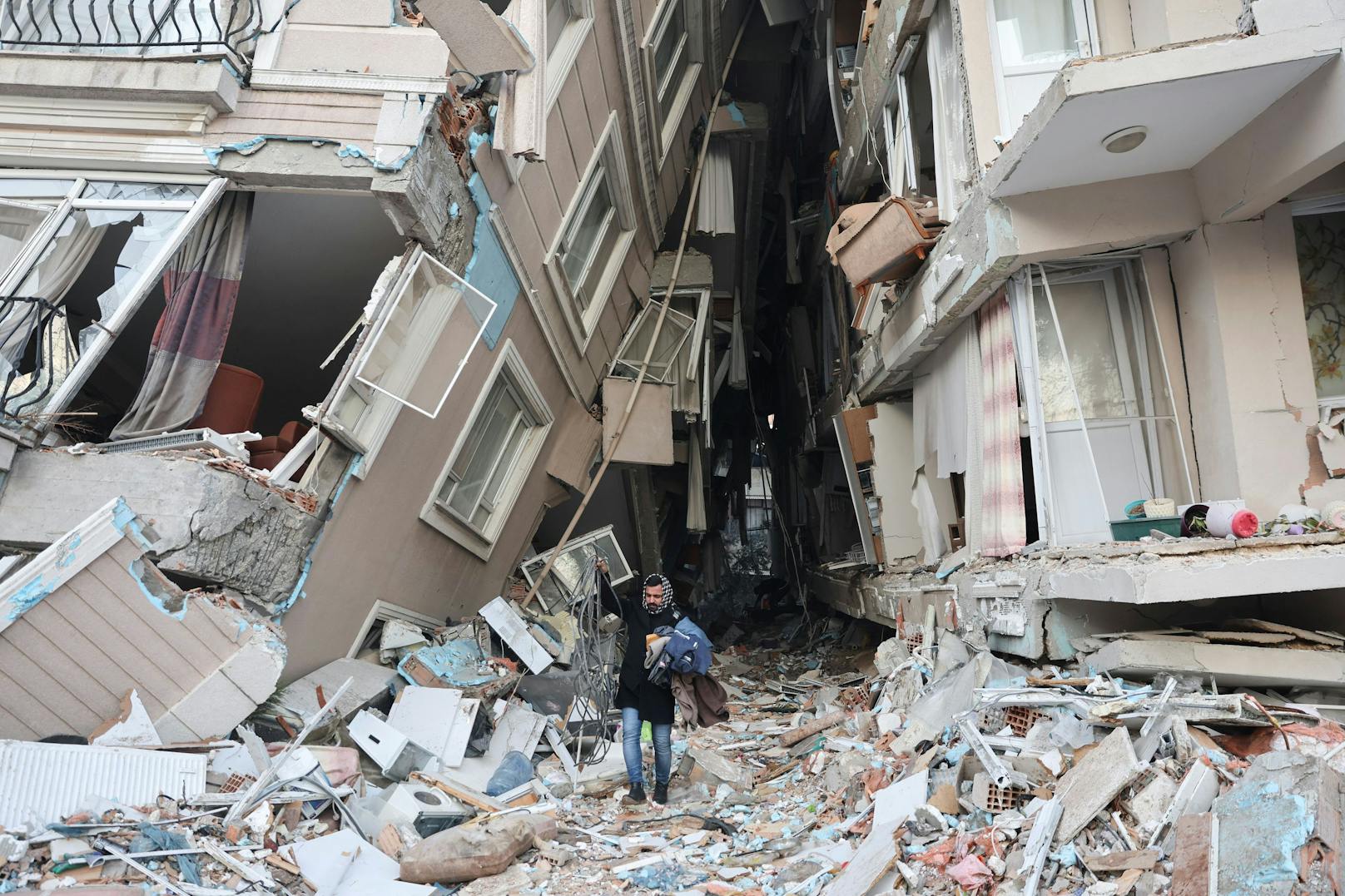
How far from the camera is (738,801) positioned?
5.97 metres

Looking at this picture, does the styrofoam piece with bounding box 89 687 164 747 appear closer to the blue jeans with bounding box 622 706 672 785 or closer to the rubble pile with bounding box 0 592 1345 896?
the rubble pile with bounding box 0 592 1345 896

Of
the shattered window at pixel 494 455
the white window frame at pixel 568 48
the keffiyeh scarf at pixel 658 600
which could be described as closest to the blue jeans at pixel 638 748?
the keffiyeh scarf at pixel 658 600

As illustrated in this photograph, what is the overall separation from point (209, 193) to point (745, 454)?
17.0 m

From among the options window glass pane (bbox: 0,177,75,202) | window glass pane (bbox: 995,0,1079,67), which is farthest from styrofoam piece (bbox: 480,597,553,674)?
window glass pane (bbox: 995,0,1079,67)

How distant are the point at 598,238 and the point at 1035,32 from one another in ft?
17.6

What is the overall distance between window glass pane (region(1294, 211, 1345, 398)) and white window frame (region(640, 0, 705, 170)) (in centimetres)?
707

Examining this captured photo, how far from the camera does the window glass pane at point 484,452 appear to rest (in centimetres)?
862

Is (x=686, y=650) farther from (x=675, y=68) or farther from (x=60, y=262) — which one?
(x=675, y=68)

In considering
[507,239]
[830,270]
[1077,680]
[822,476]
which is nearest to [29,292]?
[507,239]

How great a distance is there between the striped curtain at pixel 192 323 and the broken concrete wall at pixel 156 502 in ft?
1.85

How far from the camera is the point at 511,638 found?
871 centimetres

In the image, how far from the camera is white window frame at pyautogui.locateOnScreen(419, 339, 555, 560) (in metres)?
7.93

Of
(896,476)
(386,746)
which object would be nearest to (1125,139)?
(896,476)

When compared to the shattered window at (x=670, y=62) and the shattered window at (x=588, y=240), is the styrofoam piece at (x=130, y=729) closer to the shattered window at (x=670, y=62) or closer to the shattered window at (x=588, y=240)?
the shattered window at (x=588, y=240)
